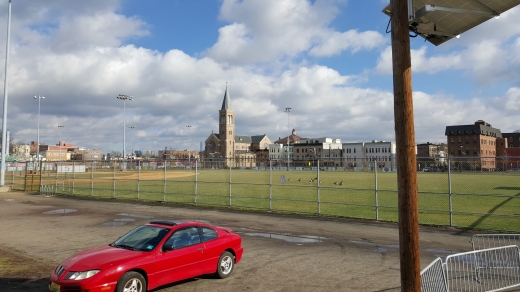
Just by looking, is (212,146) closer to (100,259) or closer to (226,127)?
(226,127)

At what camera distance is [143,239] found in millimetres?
7914

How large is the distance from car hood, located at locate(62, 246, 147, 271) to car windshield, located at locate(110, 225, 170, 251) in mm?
231

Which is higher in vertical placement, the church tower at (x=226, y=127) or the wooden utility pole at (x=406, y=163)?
the church tower at (x=226, y=127)

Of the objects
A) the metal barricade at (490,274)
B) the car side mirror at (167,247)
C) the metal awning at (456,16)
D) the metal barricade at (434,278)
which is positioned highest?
the metal awning at (456,16)

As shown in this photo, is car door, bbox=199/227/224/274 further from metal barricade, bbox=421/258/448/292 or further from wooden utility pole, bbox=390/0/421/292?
wooden utility pole, bbox=390/0/421/292

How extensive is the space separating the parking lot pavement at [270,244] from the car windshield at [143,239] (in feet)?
3.31

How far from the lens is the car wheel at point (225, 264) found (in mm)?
8602

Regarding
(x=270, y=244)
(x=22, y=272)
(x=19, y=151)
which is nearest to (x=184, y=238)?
(x=22, y=272)

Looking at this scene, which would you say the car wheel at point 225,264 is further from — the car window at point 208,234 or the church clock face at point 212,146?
the church clock face at point 212,146

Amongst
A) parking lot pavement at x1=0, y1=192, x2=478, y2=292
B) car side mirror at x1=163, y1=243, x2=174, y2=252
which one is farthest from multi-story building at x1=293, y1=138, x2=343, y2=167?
car side mirror at x1=163, y1=243, x2=174, y2=252

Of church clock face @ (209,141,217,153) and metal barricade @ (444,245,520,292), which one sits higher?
church clock face @ (209,141,217,153)

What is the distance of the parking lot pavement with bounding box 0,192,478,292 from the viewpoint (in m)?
8.30

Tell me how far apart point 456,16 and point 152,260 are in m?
6.57

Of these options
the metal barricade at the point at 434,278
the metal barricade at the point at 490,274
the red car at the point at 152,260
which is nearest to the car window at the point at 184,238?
A: the red car at the point at 152,260
